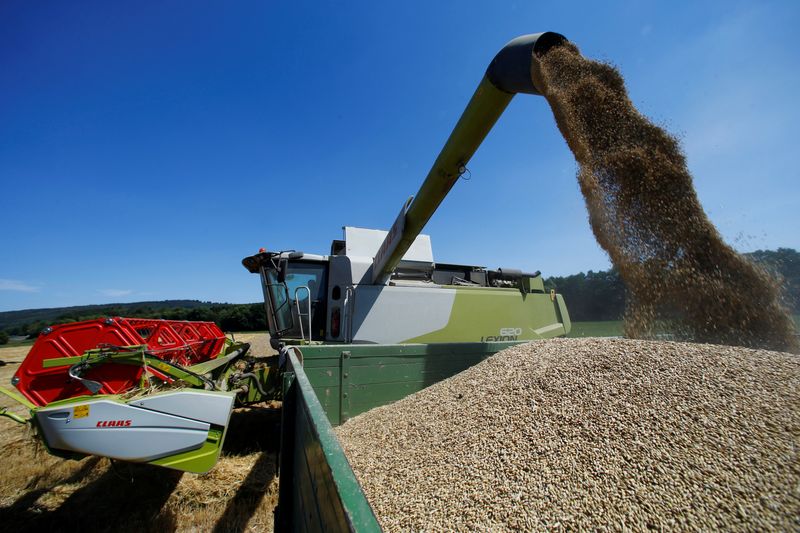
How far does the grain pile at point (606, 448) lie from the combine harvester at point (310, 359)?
0.56 m

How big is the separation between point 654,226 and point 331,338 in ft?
10.6

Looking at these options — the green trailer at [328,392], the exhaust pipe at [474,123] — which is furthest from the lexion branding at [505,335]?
the exhaust pipe at [474,123]

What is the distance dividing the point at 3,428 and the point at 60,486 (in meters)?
2.09

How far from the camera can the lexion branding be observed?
187 inches

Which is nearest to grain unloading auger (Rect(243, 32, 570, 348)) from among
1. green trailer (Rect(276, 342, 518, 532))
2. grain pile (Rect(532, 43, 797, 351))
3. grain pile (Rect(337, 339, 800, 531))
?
grain pile (Rect(532, 43, 797, 351))

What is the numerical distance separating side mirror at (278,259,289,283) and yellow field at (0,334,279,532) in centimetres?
172

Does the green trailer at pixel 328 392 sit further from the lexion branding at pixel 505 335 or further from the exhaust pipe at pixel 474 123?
the lexion branding at pixel 505 335

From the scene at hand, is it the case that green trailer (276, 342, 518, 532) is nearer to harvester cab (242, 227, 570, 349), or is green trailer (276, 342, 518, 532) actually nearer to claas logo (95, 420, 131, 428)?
claas logo (95, 420, 131, 428)

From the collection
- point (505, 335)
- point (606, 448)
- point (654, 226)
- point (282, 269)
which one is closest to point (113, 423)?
point (282, 269)

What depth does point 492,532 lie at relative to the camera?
121 centimetres

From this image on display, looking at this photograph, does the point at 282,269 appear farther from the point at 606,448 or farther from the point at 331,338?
the point at 606,448

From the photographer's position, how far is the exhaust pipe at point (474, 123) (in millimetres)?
2676

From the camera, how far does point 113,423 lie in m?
2.07

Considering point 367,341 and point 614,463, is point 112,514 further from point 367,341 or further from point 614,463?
point 614,463
